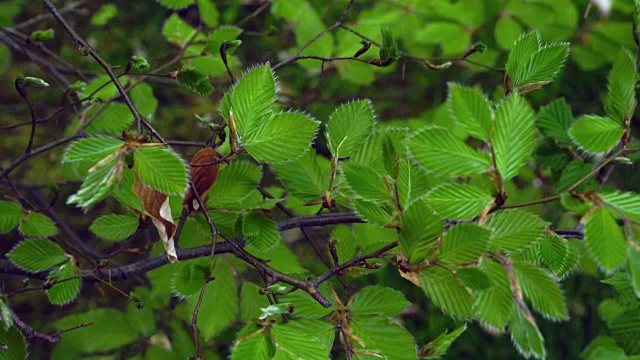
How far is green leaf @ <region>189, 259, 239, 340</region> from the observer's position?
91 centimetres

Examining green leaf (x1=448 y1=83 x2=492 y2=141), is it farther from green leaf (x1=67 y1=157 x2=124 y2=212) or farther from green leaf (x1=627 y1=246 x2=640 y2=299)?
green leaf (x1=67 y1=157 x2=124 y2=212)

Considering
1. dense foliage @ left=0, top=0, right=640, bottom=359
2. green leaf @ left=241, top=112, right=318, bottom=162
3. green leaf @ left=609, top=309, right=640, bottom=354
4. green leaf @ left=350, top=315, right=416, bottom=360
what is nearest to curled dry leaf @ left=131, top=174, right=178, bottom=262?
dense foliage @ left=0, top=0, right=640, bottom=359

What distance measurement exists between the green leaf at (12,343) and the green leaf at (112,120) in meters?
0.40

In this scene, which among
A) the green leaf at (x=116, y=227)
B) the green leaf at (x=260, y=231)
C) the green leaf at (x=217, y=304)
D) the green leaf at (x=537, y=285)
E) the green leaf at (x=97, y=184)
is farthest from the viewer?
the green leaf at (x=217, y=304)

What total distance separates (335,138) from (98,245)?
3.92 ft

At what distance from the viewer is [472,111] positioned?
0.52 m

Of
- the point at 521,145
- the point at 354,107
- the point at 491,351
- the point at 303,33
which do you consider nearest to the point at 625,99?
the point at 521,145

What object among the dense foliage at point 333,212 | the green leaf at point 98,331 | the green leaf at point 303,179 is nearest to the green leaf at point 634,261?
the dense foliage at point 333,212

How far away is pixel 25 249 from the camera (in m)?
0.77

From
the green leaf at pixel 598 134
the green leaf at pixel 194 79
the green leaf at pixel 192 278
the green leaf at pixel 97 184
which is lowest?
the green leaf at pixel 192 278

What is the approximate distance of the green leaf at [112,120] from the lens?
97cm

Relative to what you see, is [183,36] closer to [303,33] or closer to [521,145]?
[303,33]

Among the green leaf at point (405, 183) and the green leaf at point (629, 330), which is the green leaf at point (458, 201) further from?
the green leaf at point (629, 330)

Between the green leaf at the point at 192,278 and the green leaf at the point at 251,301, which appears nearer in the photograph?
the green leaf at the point at 192,278
